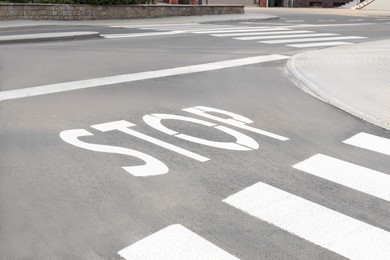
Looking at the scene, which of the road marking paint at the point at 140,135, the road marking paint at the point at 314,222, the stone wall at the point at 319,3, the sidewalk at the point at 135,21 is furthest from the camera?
the stone wall at the point at 319,3

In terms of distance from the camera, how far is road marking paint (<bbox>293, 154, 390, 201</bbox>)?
5.05 meters

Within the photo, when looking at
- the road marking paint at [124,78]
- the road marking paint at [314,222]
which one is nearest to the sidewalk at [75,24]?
the road marking paint at [124,78]

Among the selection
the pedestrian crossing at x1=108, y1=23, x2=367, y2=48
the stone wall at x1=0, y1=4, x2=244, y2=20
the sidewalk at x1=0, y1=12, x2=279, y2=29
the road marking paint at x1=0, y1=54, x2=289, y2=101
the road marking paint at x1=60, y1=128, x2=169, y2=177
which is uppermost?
the stone wall at x1=0, y1=4, x2=244, y2=20

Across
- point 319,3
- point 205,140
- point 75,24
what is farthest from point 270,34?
point 319,3

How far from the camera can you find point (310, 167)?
220 inches

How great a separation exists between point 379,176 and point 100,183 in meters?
2.97

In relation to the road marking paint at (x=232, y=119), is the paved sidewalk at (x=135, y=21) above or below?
above

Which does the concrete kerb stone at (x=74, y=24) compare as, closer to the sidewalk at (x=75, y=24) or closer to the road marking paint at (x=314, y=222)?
the sidewalk at (x=75, y=24)

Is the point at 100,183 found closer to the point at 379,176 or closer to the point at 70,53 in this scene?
the point at 379,176

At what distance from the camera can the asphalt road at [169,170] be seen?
3.89 m

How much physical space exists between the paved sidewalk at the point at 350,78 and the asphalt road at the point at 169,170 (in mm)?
316

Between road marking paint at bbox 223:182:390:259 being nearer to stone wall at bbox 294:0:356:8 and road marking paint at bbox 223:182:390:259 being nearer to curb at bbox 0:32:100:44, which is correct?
curb at bbox 0:32:100:44

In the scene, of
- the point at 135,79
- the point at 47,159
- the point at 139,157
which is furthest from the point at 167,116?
the point at 135,79

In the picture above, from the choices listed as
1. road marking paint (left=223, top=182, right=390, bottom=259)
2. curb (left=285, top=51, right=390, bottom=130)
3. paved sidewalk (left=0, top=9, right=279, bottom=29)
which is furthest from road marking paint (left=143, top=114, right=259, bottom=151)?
paved sidewalk (left=0, top=9, right=279, bottom=29)
